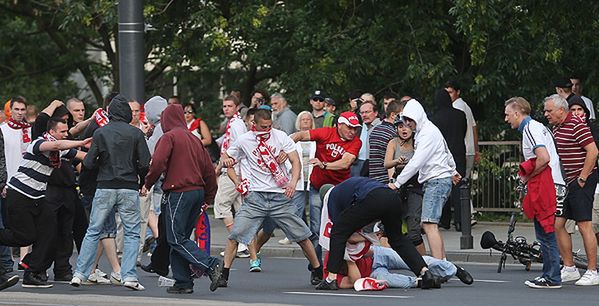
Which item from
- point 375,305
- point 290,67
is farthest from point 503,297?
point 290,67

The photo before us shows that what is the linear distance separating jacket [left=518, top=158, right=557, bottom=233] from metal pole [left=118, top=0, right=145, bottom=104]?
6897mm

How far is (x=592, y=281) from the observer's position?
14.0m

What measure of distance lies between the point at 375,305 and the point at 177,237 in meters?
2.00

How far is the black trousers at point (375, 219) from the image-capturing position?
13.3 m

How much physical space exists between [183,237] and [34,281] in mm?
1710

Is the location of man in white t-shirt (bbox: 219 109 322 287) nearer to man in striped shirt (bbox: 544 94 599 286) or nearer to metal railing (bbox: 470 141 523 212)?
man in striped shirt (bbox: 544 94 599 286)

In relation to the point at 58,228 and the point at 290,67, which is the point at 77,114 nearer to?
the point at 58,228

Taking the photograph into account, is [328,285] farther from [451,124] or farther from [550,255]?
[451,124]

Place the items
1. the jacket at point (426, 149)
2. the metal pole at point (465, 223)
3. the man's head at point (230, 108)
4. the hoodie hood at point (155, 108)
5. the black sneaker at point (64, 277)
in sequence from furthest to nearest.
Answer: the man's head at point (230, 108) < the metal pole at point (465, 223) < the hoodie hood at point (155, 108) < the black sneaker at point (64, 277) < the jacket at point (426, 149)

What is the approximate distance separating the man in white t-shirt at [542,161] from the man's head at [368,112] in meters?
3.93

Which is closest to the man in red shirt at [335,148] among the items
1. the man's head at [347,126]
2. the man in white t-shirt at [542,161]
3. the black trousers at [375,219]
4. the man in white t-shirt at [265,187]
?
the man's head at [347,126]

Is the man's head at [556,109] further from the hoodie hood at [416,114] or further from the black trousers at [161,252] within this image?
the black trousers at [161,252]

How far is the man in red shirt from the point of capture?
15289 mm

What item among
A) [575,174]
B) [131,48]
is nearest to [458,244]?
[575,174]
